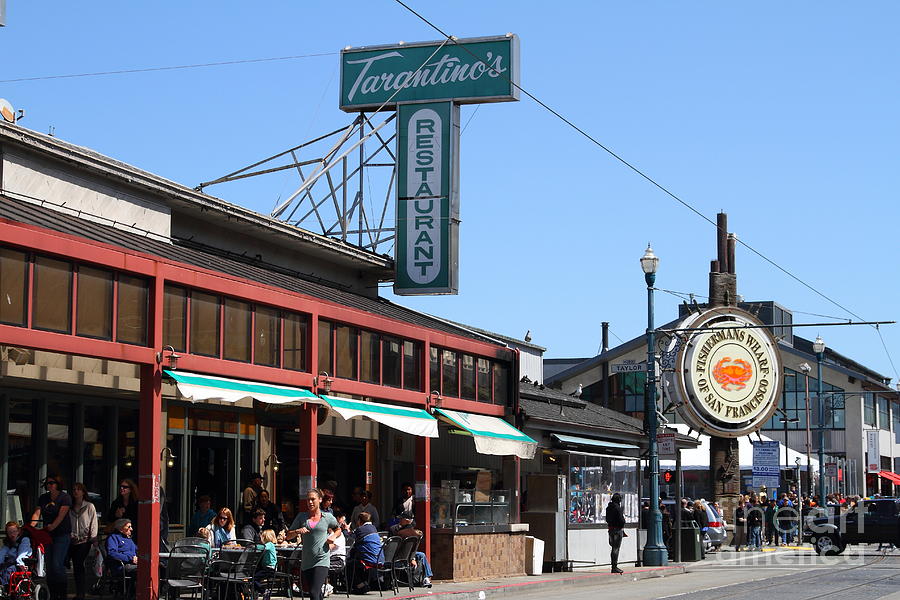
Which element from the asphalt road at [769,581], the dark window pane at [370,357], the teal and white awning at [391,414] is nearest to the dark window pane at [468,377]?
the teal and white awning at [391,414]

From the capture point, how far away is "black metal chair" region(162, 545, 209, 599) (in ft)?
58.9

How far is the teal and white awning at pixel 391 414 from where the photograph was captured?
70.5 feet

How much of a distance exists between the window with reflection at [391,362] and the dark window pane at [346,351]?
98 centimetres

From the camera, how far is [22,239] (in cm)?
1571

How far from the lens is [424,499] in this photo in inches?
974

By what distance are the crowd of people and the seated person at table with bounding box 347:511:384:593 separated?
0.05 feet

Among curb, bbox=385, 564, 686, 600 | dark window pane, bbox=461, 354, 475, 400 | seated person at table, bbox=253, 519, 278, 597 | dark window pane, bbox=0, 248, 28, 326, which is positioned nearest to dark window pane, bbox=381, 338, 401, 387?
dark window pane, bbox=461, 354, 475, 400

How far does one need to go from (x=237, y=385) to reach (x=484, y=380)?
31.7 feet

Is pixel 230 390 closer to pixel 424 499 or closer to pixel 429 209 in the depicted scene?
pixel 424 499

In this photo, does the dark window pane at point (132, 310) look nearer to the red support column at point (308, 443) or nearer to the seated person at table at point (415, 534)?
the red support column at point (308, 443)

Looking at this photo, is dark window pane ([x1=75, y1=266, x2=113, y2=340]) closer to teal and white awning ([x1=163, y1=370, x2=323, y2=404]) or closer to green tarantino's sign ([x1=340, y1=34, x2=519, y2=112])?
teal and white awning ([x1=163, y1=370, x2=323, y2=404])

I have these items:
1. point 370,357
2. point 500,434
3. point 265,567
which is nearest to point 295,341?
point 370,357

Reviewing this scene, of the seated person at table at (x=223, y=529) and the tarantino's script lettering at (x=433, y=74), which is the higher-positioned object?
the tarantino's script lettering at (x=433, y=74)

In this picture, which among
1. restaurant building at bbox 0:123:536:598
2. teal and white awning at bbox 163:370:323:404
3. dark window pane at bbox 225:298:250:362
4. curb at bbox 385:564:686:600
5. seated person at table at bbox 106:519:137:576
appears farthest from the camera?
curb at bbox 385:564:686:600
